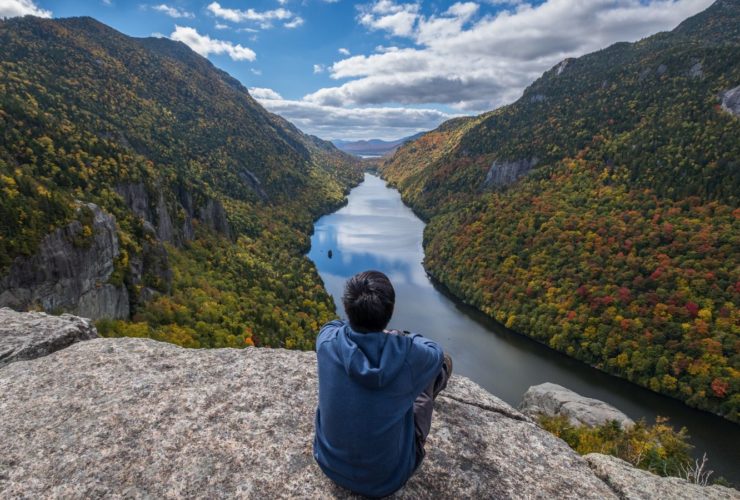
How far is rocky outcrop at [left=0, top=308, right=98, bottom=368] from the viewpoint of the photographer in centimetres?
645

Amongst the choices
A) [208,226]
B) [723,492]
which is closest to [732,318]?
[723,492]

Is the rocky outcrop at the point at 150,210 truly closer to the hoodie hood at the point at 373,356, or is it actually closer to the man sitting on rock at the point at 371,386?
the man sitting on rock at the point at 371,386

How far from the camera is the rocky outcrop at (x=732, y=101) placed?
91469 mm

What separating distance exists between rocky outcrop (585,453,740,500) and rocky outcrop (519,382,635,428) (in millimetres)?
27357

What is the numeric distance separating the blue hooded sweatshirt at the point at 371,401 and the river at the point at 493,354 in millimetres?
46400

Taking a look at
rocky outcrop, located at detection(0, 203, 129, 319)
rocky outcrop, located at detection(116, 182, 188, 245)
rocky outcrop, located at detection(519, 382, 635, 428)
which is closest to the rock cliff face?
rocky outcrop, located at detection(0, 203, 129, 319)

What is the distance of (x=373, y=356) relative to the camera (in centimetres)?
320

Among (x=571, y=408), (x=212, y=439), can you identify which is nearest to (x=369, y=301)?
(x=212, y=439)

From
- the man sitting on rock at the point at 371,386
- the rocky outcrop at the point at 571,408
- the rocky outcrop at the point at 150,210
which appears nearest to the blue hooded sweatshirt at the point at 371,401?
the man sitting on rock at the point at 371,386

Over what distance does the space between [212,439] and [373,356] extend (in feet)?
9.23

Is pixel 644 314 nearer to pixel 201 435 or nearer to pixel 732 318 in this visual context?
Answer: pixel 732 318

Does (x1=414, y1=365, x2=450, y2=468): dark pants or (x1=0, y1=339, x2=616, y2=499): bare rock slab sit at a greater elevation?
(x1=414, y1=365, x2=450, y2=468): dark pants

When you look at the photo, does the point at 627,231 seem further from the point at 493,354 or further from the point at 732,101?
the point at 732,101

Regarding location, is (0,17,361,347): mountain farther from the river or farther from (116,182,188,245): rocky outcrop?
the river
